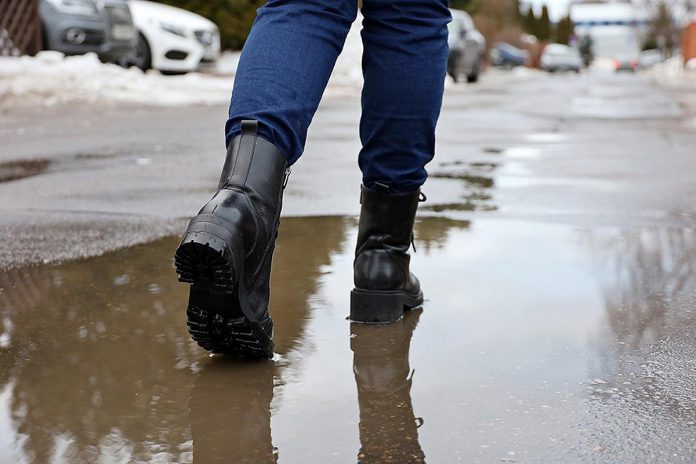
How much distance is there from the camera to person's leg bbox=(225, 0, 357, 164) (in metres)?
1.65

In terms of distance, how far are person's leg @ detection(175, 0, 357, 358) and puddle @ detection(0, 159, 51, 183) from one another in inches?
104

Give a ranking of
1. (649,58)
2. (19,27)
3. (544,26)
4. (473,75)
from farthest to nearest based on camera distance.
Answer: (649,58)
(544,26)
(473,75)
(19,27)

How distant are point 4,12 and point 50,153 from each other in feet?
21.7

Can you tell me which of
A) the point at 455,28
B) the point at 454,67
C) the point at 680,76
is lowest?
the point at 680,76

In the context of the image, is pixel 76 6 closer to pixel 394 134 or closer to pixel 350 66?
pixel 350 66

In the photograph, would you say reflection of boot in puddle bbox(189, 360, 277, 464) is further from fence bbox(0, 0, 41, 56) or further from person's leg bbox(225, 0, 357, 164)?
fence bbox(0, 0, 41, 56)

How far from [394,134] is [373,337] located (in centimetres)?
38

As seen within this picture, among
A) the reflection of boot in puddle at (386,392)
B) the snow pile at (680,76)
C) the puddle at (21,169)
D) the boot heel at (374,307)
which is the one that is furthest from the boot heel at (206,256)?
the snow pile at (680,76)

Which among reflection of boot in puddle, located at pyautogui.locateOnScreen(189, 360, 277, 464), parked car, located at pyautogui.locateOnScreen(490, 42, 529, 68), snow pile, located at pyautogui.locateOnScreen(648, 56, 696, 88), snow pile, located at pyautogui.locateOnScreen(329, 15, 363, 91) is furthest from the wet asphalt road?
parked car, located at pyautogui.locateOnScreen(490, 42, 529, 68)

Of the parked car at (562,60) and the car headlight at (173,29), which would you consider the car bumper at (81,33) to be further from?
the parked car at (562,60)

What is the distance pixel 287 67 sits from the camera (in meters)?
1.68

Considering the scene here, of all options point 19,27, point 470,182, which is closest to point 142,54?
point 19,27

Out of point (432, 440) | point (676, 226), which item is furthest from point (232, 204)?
point (676, 226)

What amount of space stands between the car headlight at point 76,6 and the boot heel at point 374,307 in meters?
9.83
